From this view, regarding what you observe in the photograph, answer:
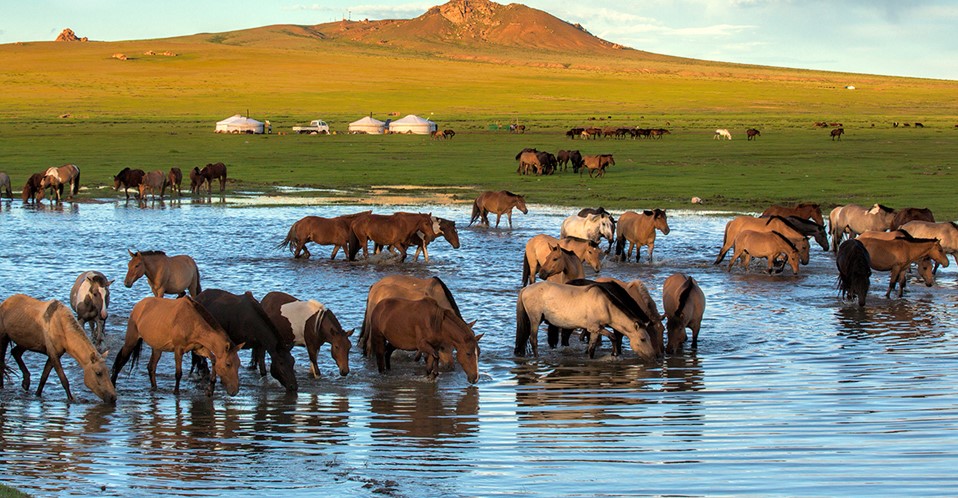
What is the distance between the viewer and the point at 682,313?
12453mm

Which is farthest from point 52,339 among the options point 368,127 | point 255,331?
point 368,127

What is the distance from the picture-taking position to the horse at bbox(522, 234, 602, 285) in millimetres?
16625

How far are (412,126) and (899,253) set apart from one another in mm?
64739

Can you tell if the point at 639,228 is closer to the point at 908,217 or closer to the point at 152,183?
the point at 908,217

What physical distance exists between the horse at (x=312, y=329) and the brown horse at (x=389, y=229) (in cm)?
875

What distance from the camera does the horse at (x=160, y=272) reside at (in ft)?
45.7

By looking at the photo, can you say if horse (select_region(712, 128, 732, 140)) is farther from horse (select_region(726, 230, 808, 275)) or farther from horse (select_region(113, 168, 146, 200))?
horse (select_region(726, 230, 808, 275))

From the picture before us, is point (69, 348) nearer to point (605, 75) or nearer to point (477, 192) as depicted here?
point (477, 192)

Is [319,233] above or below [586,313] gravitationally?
above

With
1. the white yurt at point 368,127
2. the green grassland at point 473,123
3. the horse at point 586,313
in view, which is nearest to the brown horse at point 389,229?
the horse at point 586,313

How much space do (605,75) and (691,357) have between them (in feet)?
539

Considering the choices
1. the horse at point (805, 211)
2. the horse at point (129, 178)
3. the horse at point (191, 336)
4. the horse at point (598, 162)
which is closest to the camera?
the horse at point (191, 336)

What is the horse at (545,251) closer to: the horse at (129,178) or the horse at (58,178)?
the horse at (58,178)

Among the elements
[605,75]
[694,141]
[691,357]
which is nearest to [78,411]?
[691,357]
